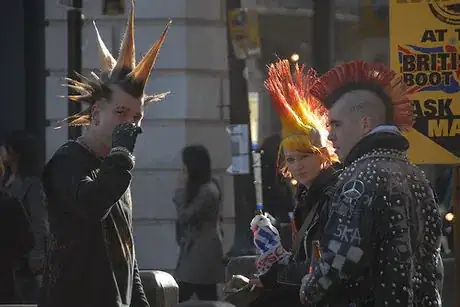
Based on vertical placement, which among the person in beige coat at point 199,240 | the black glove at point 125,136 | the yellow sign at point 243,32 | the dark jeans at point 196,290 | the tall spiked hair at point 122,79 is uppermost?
the yellow sign at point 243,32

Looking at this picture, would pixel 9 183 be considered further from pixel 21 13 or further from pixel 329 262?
pixel 329 262

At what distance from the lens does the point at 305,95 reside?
5.62 meters

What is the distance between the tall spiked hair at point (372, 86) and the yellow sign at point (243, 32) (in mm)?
7292

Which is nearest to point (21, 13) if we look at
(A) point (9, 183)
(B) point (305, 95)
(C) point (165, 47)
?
(C) point (165, 47)

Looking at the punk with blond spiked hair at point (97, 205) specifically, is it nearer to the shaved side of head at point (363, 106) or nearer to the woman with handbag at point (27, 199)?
the shaved side of head at point (363, 106)

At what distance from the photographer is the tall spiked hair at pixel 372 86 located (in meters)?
4.54

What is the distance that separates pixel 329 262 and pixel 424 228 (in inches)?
15.8

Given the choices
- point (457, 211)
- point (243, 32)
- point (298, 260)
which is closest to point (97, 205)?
point (298, 260)

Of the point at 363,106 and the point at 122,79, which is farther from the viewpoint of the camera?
the point at 122,79

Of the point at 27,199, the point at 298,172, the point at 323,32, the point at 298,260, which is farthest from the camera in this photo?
the point at 323,32

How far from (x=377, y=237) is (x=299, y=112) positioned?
5.12 feet

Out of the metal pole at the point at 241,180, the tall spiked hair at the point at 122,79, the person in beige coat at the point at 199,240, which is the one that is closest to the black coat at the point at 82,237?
the tall spiked hair at the point at 122,79

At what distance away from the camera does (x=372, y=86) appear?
14.9 ft

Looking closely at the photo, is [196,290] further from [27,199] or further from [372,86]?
[372,86]
